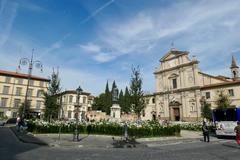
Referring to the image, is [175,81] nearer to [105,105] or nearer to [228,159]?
[105,105]

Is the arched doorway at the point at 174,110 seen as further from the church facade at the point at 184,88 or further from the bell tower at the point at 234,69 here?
the bell tower at the point at 234,69

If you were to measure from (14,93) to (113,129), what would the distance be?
48.7 metres

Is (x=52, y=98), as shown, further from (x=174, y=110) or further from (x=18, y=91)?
(x=18, y=91)

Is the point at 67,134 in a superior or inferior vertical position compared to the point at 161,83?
inferior

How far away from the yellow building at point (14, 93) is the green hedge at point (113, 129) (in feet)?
120

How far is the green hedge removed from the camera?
1764 cm

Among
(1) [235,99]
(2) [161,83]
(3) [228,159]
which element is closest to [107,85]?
(2) [161,83]

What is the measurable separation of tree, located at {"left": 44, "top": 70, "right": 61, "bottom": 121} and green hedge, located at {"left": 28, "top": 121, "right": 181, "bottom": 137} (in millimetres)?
5222

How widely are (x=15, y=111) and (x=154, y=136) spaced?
5102 centimetres

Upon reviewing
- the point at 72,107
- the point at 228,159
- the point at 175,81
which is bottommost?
the point at 228,159

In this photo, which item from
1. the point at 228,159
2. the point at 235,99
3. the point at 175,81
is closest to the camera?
the point at 228,159

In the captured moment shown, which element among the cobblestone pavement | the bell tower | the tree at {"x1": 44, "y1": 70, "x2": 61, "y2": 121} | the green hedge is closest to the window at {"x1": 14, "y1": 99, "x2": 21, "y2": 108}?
the tree at {"x1": 44, "y1": 70, "x2": 61, "y2": 121}

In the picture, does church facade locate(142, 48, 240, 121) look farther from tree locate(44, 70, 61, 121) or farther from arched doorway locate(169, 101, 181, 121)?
tree locate(44, 70, 61, 121)

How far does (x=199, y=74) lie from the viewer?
48469 mm
